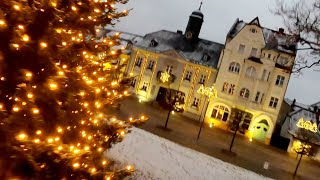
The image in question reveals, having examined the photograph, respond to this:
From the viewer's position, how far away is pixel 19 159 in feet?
12.9

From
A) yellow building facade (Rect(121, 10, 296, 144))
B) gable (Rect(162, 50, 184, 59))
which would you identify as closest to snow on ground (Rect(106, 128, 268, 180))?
yellow building facade (Rect(121, 10, 296, 144))

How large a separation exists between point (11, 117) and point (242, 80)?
35903 mm

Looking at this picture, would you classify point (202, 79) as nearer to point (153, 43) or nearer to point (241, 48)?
point (241, 48)

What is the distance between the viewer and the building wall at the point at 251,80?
3738cm

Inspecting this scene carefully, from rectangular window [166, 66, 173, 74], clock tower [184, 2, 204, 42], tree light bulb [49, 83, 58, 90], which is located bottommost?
tree light bulb [49, 83, 58, 90]

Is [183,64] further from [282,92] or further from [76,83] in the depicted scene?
[76,83]

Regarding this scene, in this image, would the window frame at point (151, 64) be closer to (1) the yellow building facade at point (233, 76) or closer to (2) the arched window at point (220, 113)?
(1) the yellow building facade at point (233, 76)

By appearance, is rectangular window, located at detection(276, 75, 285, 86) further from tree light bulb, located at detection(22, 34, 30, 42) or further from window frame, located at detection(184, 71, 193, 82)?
tree light bulb, located at detection(22, 34, 30, 42)

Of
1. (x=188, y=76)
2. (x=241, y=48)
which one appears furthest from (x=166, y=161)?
(x=241, y=48)

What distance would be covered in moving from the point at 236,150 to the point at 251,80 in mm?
13034

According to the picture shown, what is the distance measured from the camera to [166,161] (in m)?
17.7

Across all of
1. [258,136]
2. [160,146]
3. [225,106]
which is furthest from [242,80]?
[160,146]

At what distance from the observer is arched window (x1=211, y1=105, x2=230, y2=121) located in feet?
125

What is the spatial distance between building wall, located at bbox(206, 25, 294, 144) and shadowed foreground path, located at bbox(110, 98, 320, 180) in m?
4.32
